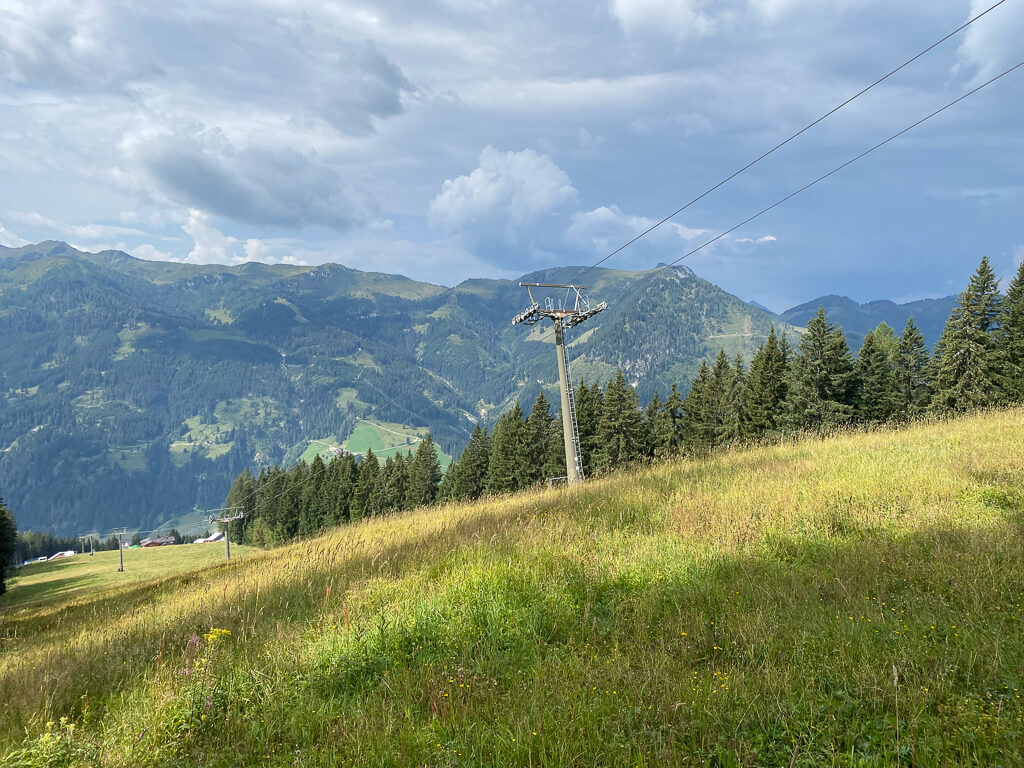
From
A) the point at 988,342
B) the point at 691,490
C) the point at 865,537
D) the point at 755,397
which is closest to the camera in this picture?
the point at 865,537

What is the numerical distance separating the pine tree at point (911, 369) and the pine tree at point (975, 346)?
7010mm

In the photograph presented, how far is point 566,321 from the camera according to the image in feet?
94.6

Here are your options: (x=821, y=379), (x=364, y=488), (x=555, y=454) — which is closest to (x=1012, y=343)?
(x=821, y=379)

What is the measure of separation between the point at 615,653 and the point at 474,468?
217 feet

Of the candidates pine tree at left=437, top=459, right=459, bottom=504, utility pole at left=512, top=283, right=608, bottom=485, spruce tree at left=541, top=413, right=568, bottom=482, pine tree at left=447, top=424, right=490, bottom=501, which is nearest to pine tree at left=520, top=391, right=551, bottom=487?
spruce tree at left=541, top=413, right=568, bottom=482

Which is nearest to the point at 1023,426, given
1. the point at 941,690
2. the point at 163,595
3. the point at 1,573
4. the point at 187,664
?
the point at 941,690

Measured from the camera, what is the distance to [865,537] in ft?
19.7

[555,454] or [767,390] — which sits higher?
[767,390]

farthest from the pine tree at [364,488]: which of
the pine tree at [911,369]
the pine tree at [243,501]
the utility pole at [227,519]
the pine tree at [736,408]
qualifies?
the pine tree at [911,369]

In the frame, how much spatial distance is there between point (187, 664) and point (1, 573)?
237ft

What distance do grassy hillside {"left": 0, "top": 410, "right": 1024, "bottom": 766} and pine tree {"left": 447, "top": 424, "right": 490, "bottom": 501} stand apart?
202 feet

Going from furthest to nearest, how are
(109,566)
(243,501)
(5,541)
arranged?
(243,501) → (109,566) → (5,541)

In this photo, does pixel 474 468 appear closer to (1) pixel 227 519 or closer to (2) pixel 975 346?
(1) pixel 227 519

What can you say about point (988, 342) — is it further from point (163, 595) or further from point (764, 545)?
point (163, 595)
